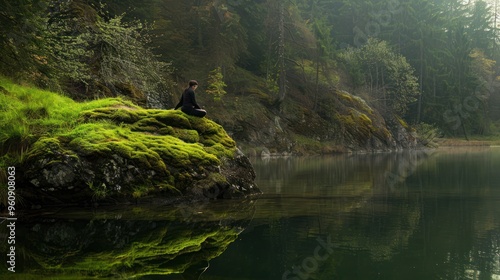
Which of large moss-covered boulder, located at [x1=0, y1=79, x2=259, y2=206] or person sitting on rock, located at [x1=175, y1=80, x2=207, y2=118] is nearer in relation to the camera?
large moss-covered boulder, located at [x1=0, y1=79, x2=259, y2=206]

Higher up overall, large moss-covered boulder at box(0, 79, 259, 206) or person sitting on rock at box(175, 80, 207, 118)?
person sitting on rock at box(175, 80, 207, 118)

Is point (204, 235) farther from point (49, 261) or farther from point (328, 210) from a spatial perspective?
point (328, 210)

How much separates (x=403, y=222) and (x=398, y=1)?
77.4 m

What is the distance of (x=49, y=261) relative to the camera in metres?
7.08

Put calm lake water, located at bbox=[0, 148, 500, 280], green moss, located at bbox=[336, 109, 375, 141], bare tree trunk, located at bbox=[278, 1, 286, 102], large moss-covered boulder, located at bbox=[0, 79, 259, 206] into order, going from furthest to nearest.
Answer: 1. green moss, located at bbox=[336, 109, 375, 141]
2. bare tree trunk, located at bbox=[278, 1, 286, 102]
3. large moss-covered boulder, located at bbox=[0, 79, 259, 206]
4. calm lake water, located at bbox=[0, 148, 500, 280]

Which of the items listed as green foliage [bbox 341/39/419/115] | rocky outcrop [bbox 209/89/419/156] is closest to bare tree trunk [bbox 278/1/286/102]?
rocky outcrop [bbox 209/89/419/156]

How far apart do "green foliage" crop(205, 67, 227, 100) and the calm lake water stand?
83.5 feet

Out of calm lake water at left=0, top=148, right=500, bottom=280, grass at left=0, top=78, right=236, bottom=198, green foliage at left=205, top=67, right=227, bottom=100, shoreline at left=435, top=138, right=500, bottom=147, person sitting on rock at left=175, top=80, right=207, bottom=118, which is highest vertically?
green foliage at left=205, top=67, right=227, bottom=100

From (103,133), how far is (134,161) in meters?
1.30

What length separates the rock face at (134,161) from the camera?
12.1 metres

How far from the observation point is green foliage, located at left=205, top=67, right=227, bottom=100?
128 feet

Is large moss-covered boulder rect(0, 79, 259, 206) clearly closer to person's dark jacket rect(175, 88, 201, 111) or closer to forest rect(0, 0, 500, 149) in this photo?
person's dark jacket rect(175, 88, 201, 111)

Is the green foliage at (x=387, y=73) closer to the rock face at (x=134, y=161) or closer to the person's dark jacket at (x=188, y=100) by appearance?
the person's dark jacket at (x=188, y=100)

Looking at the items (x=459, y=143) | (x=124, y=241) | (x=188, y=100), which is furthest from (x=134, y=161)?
(x=459, y=143)
